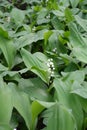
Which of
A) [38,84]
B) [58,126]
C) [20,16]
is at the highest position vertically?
[58,126]

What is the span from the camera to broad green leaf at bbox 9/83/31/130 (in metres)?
1.20

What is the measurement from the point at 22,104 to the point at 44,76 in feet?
0.66

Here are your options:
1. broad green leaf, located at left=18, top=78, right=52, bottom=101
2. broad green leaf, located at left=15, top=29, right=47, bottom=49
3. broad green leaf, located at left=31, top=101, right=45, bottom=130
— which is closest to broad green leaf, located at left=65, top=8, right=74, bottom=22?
broad green leaf, located at left=15, top=29, right=47, bottom=49

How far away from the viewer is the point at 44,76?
139 centimetres

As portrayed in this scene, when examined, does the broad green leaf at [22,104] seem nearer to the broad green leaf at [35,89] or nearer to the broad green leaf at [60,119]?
the broad green leaf at [35,89]

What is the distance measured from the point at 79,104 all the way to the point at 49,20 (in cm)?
102

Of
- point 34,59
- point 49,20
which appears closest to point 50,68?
point 34,59

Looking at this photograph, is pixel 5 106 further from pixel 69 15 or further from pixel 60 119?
pixel 69 15

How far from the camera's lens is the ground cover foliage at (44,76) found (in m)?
1.13

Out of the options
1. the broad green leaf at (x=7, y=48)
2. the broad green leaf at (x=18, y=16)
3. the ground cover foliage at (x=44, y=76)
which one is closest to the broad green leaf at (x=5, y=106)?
the ground cover foliage at (x=44, y=76)

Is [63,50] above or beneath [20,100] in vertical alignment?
beneath

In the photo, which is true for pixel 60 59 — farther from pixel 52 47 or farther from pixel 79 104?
pixel 79 104

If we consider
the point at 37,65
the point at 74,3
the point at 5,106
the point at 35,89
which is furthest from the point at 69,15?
the point at 5,106

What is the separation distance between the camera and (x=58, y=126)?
3.36 feet
